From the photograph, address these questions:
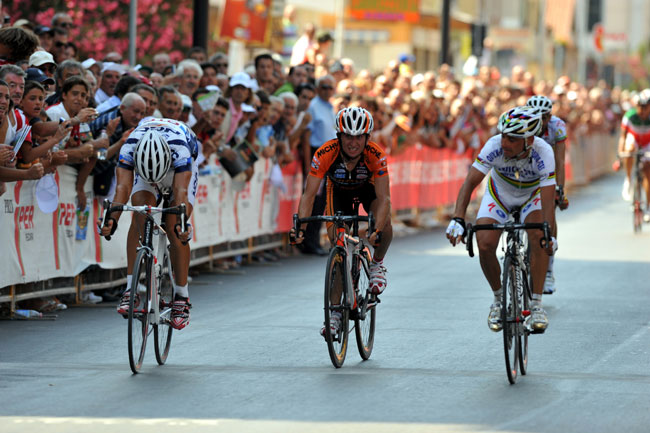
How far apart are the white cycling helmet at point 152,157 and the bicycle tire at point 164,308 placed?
2.04 feet

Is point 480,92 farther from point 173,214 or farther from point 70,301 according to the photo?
point 173,214

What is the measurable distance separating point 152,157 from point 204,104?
575cm

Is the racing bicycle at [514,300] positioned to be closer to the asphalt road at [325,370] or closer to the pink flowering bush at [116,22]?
the asphalt road at [325,370]

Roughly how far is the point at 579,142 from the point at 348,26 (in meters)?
13.1

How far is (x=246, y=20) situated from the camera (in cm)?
2458

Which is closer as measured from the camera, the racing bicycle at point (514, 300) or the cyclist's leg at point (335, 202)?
the racing bicycle at point (514, 300)

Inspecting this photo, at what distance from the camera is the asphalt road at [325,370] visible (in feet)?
26.1

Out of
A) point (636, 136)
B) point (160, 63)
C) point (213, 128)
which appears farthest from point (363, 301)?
point (636, 136)

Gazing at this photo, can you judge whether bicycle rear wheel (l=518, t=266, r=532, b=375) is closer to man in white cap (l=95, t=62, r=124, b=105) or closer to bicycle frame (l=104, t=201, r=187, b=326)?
bicycle frame (l=104, t=201, r=187, b=326)

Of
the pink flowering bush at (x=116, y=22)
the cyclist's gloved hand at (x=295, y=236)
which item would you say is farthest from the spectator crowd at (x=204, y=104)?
the pink flowering bush at (x=116, y=22)

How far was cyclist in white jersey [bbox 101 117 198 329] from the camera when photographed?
964cm

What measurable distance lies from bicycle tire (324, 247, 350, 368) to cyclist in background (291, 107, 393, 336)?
0.07 meters

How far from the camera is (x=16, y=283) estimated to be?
12.1 meters

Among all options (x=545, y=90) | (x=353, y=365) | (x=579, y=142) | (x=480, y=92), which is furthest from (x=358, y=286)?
(x=579, y=142)
